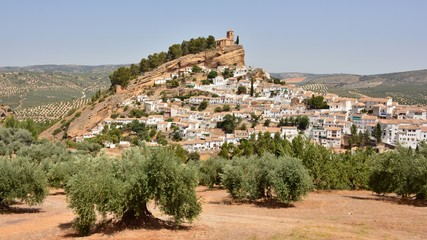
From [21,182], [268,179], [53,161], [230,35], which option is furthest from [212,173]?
[230,35]

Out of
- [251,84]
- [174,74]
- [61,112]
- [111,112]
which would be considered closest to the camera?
[111,112]

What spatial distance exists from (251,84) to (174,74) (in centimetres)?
2101

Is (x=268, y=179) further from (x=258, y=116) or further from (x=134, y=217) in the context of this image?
(x=258, y=116)

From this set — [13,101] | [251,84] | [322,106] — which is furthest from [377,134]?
[13,101]

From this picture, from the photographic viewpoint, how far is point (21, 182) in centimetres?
2377

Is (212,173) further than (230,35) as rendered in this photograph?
No

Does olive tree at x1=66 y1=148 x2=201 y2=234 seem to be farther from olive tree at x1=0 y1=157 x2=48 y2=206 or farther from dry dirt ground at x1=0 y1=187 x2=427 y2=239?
olive tree at x1=0 y1=157 x2=48 y2=206

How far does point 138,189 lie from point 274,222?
729cm

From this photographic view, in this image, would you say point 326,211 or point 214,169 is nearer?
point 326,211

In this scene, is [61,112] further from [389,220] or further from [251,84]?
[389,220]

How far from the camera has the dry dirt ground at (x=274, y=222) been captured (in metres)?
17.6

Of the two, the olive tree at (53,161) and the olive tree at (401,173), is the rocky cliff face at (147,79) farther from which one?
the olive tree at (401,173)

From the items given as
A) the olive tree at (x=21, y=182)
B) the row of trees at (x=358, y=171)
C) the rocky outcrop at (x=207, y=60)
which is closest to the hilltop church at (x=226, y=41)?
the rocky outcrop at (x=207, y=60)

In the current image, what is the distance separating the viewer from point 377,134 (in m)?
72.4
